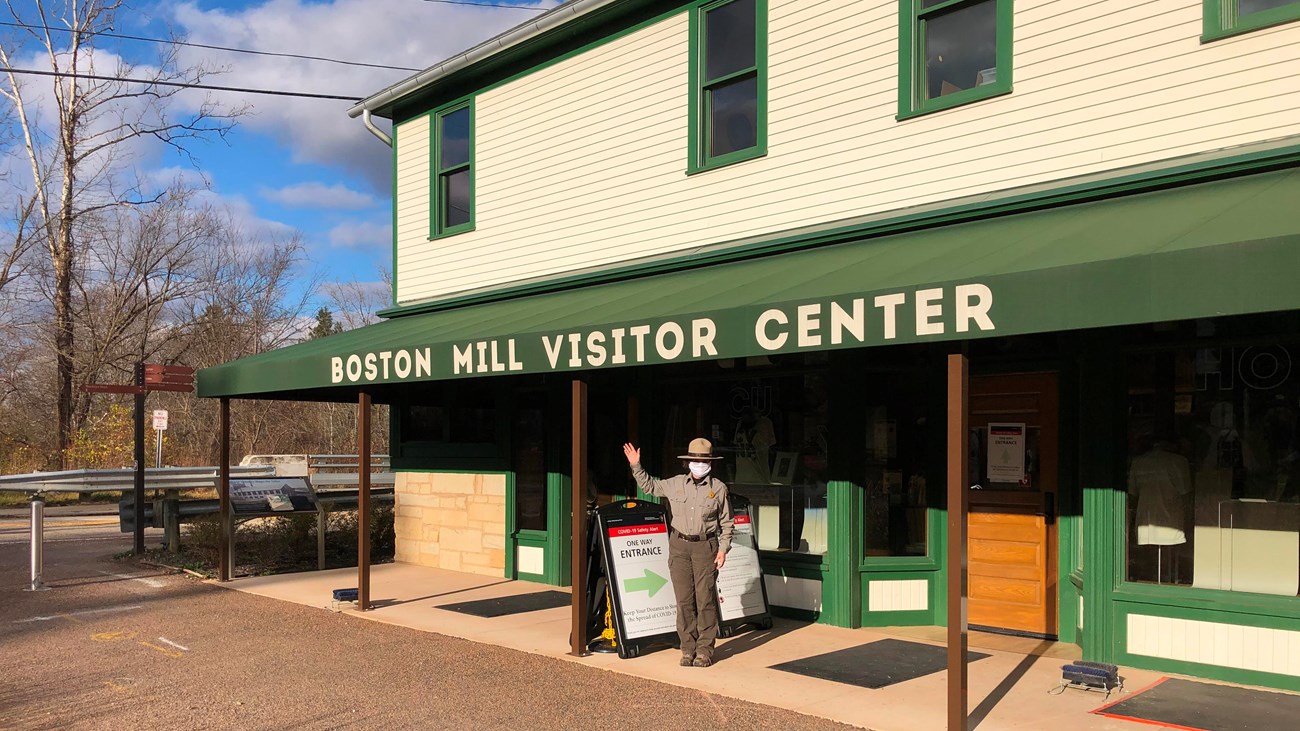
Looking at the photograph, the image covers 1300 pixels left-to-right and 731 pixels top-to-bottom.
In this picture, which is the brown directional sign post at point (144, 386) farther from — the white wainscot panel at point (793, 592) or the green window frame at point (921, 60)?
the green window frame at point (921, 60)

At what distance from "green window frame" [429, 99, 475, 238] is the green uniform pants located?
7.08 meters

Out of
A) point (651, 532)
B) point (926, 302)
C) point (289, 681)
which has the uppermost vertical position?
point (926, 302)

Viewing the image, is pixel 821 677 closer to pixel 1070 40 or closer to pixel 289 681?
pixel 289 681

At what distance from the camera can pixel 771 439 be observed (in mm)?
10289

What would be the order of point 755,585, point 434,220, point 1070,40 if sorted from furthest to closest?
1. point 434,220
2. point 755,585
3. point 1070,40

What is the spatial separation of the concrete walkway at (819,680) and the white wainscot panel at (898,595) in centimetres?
22

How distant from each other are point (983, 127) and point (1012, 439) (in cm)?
259

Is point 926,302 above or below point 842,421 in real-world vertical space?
above

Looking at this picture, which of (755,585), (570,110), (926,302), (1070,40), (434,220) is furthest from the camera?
(434,220)

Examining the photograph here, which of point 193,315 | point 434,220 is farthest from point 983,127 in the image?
point 193,315

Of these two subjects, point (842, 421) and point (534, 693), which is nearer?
point (534, 693)

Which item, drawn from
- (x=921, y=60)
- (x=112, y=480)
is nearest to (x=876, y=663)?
(x=921, y=60)

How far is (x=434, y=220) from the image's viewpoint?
46.8ft

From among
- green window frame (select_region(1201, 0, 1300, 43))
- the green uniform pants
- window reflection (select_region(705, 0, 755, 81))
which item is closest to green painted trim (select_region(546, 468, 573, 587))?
the green uniform pants
